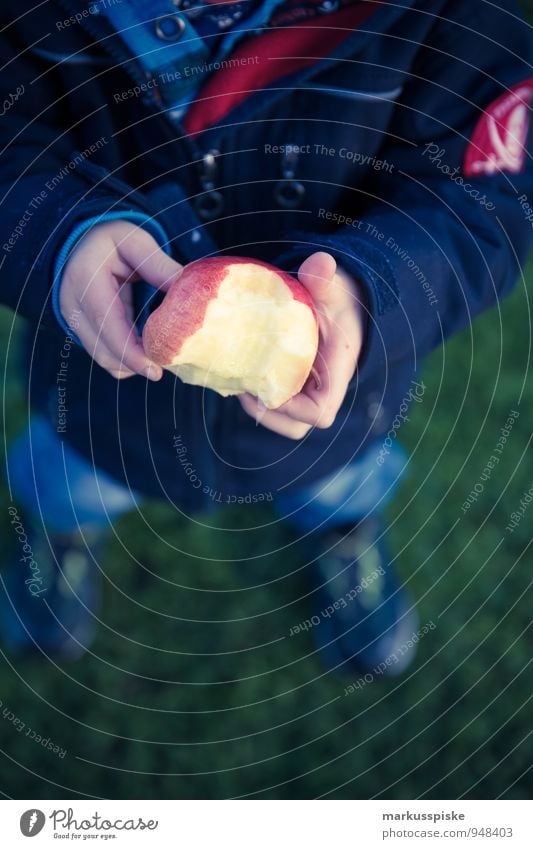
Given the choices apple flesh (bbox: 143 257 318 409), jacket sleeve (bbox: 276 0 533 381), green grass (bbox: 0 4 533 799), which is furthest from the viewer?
green grass (bbox: 0 4 533 799)

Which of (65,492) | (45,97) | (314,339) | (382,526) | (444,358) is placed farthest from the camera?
(444,358)

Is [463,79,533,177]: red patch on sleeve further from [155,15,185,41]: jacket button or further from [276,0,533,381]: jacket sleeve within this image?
[155,15,185,41]: jacket button

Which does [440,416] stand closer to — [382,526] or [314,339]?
[382,526]

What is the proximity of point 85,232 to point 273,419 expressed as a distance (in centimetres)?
20

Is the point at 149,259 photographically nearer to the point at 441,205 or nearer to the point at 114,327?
the point at 114,327

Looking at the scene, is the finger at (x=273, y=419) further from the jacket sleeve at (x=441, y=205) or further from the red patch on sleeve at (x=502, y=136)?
the red patch on sleeve at (x=502, y=136)

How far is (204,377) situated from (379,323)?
6.0 inches

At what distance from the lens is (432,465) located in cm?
102

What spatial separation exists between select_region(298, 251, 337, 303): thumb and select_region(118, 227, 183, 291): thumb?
0.08m

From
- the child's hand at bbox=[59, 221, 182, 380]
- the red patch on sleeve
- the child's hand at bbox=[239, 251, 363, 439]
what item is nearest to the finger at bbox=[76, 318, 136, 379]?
the child's hand at bbox=[59, 221, 182, 380]

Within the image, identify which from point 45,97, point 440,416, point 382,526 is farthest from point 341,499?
point 45,97

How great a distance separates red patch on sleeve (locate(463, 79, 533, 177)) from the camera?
0.64 metres

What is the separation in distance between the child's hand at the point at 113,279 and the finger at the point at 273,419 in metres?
0.09

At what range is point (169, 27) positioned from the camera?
0.58 metres
